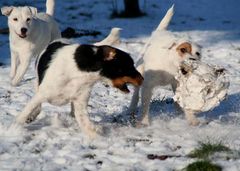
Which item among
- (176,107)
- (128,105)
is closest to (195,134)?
(176,107)

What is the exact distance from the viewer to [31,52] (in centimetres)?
802

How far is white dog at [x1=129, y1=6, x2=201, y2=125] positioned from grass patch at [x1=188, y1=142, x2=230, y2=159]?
1085 mm

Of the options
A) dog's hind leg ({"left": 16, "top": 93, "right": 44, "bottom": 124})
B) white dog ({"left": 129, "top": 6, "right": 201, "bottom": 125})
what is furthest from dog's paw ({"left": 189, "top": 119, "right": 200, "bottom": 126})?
dog's hind leg ({"left": 16, "top": 93, "right": 44, "bottom": 124})

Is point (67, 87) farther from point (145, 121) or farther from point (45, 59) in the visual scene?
point (145, 121)

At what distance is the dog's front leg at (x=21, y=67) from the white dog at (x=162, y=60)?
239cm

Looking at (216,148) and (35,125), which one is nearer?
(216,148)

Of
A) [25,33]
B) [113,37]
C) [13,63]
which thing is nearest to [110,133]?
[113,37]

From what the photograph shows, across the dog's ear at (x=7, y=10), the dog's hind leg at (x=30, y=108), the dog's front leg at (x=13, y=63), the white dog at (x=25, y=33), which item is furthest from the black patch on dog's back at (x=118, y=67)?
the dog's front leg at (x=13, y=63)

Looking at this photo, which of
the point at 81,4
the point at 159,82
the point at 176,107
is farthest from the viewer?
the point at 81,4

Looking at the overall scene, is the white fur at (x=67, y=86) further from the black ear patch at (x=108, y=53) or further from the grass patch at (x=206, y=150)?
the grass patch at (x=206, y=150)

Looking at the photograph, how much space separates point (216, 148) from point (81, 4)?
10.9m

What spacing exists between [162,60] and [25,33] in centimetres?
271

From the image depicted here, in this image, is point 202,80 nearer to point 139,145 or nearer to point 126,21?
point 139,145

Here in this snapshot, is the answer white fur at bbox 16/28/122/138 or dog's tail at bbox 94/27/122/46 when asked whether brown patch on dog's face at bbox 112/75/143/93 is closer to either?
white fur at bbox 16/28/122/138
